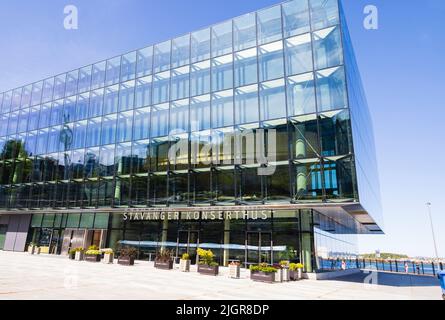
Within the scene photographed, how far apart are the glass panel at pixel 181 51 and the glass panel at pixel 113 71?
7.63 m

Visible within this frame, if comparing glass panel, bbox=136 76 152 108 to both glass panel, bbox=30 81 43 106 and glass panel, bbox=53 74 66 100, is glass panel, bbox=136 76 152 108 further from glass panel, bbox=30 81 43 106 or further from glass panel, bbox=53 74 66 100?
glass panel, bbox=30 81 43 106

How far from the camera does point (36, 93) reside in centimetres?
4319

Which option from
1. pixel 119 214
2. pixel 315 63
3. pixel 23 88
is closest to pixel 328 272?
pixel 315 63

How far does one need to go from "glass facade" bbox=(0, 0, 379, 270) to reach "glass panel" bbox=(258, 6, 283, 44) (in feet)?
0.31

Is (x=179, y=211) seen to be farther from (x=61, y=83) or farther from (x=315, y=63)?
(x=61, y=83)

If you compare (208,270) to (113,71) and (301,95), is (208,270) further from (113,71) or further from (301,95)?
(113,71)

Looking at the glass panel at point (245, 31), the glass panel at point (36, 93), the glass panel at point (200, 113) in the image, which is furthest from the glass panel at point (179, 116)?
the glass panel at point (36, 93)

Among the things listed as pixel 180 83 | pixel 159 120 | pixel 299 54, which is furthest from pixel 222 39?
pixel 159 120

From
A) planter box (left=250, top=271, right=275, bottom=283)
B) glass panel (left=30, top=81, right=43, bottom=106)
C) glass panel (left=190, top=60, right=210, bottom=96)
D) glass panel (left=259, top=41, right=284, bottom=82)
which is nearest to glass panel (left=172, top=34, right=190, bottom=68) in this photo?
glass panel (left=190, top=60, right=210, bottom=96)

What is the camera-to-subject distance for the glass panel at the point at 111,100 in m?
35.0

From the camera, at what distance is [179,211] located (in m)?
Answer: 29.3

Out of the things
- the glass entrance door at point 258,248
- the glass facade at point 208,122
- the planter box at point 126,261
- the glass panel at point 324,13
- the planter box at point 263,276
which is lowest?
the planter box at point 263,276

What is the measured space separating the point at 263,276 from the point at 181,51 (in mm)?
23469

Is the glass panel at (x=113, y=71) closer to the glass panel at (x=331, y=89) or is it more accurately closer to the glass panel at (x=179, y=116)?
the glass panel at (x=179, y=116)
